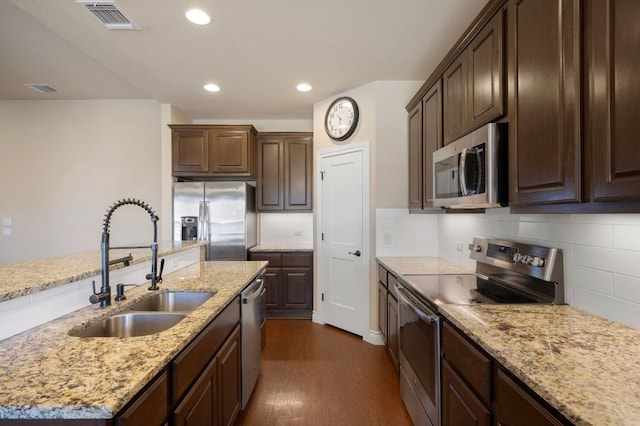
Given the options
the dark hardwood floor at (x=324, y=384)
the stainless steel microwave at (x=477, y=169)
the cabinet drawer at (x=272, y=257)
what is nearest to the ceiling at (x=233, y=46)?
the stainless steel microwave at (x=477, y=169)

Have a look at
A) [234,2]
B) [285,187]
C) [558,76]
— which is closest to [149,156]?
[285,187]

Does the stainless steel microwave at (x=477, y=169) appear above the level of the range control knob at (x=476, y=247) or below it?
above

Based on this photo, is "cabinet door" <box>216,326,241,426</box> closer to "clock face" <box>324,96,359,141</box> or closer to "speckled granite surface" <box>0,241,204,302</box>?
"speckled granite surface" <box>0,241,204,302</box>

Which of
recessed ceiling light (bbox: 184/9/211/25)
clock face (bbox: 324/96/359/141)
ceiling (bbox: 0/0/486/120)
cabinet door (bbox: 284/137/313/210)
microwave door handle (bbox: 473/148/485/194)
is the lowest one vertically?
microwave door handle (bbox: 473/148/485/194)

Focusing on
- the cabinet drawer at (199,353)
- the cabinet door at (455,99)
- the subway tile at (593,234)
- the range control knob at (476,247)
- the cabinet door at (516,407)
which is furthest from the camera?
the range control knob at (476,247)

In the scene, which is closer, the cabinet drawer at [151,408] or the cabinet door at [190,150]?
the cabinet drawer at [151,408]

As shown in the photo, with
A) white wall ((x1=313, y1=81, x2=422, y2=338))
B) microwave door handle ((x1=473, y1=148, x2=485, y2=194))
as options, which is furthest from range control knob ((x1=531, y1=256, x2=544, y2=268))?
white wall ((x1=313, y1=81, x2=422, y2=338))

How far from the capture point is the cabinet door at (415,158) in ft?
9.05

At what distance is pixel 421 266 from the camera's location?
8.50ft

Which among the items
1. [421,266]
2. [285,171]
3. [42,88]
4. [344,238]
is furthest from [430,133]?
[42,88]

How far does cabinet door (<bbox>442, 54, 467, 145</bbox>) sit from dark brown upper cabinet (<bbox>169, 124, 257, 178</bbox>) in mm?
2534

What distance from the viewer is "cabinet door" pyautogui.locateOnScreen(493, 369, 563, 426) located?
0.83m

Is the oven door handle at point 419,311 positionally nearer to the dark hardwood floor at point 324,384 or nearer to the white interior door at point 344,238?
the dark hardwood floor at point 324,384

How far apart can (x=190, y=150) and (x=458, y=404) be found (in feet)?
12.5
